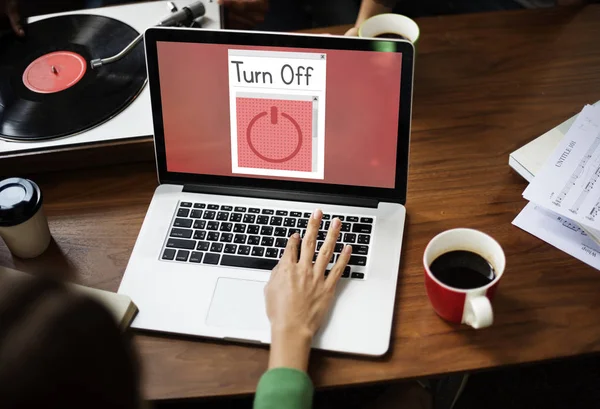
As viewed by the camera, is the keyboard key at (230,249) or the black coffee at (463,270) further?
the keyboard key at (230,249)

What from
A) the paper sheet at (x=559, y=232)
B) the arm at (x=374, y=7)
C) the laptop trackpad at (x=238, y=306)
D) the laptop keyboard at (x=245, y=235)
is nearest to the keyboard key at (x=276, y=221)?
the laptop keyboard at (x=245, y=235)

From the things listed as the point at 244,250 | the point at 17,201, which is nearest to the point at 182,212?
the point at 244,250

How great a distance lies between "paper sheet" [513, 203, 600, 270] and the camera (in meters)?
1.00

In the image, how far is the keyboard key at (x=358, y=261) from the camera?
3.24 ft

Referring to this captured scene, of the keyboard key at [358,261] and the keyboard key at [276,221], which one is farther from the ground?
the keyboard key at [276,221]

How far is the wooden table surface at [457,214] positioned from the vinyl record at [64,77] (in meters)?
0.09

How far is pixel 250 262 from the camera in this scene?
1.00m

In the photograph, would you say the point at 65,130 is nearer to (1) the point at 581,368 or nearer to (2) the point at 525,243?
(2) the point at 525,243

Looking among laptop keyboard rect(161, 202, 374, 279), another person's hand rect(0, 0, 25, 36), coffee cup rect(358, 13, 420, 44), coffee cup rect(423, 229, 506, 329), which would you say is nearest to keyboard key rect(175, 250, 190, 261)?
laptop keyboard rect(161, 202, 374, 279)

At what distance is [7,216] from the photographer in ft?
3.19

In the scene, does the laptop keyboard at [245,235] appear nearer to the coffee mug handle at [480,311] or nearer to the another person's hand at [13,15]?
the coffee mug handle at [480,311]

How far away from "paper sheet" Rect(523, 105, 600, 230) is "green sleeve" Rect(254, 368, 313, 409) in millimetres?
426

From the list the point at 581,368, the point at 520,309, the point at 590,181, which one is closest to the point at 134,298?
the point at 520,309

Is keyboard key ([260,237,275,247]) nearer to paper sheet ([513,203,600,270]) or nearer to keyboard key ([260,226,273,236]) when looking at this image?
keyboard key ([260,226,273,236])
